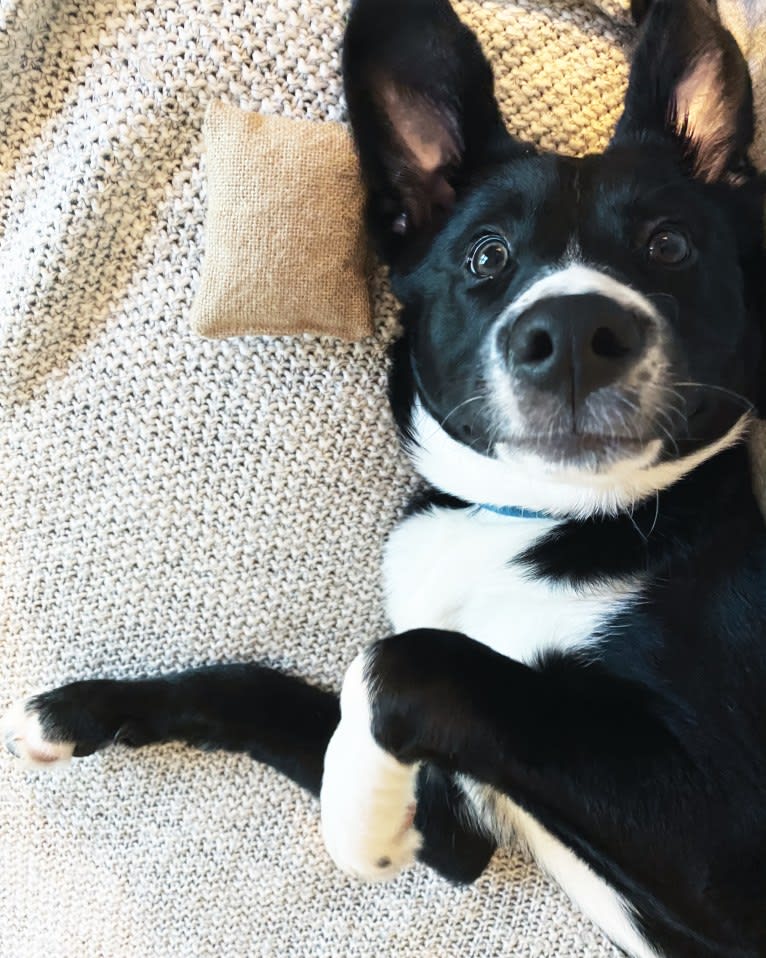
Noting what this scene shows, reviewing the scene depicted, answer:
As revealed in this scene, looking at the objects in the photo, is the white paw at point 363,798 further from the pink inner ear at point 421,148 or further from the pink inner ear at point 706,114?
the pink inner ear at point 706,114

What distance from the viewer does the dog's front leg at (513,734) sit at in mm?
1205

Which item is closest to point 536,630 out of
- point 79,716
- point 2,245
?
point 79,716

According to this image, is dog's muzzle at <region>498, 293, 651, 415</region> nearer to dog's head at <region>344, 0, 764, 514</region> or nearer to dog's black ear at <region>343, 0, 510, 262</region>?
dog's head at <region>344, 0, 764, 514</region>

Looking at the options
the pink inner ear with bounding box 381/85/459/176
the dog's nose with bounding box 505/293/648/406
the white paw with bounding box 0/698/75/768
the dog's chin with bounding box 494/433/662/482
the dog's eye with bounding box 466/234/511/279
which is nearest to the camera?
the dog's nose with bounding box 505/293/648/406

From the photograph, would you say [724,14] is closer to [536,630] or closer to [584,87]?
[584,87]

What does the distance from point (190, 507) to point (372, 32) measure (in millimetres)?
902

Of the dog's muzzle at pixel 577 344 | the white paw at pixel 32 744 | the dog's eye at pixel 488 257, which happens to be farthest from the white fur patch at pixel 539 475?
the white paw at pixel 32 744

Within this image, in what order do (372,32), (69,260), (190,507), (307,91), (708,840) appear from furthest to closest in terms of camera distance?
(190,507) → (69,260) → (307,91) → (372,32) → (708,840)

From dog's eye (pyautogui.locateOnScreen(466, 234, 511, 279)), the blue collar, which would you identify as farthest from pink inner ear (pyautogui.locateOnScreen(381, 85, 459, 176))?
the blue collar

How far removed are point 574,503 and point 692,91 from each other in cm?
69

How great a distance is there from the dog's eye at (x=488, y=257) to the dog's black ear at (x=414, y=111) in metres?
0.15

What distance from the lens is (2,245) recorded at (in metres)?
1.67

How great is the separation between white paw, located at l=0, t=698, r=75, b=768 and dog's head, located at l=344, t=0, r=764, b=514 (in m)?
0.89

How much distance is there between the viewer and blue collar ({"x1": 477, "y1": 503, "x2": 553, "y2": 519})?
59.7 inches
